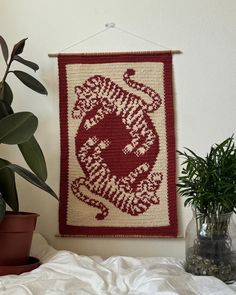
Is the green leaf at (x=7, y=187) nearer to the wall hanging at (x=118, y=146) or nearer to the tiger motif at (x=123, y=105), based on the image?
the wall hanging at (x=118, y=146)

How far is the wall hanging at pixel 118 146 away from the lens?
1.56 m

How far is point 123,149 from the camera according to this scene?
5.17ft

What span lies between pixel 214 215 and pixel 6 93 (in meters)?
0.84

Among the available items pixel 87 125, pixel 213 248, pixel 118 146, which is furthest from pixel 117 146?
pixel 213 248

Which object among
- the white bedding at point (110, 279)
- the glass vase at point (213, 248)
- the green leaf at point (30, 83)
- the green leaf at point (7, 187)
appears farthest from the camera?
the green leaf at point (30, 83)

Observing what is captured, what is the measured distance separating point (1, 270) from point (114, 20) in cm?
99

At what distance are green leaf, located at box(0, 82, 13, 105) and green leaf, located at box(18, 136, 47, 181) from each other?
0.63ft

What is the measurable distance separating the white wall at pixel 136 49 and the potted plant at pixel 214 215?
308 mm

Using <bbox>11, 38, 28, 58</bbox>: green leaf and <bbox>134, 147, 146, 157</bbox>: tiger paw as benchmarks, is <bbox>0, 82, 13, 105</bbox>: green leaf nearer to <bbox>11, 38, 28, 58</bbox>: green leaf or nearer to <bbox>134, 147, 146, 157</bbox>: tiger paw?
<bbox>11, 38, 28, 58</bbox>: green leaf

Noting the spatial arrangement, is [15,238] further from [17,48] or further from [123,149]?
[17,48]

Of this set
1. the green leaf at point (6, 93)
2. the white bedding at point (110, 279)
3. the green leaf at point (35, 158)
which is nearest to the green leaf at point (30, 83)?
the green leaf at point (6, 93)

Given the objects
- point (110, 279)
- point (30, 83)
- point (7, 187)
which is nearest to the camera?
point (110, 279)

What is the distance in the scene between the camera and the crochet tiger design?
156cm

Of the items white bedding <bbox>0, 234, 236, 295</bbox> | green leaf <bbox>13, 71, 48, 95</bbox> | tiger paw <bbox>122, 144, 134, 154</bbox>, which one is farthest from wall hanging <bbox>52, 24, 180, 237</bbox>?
white bedding <bbox>0, 234, 236, 295</bbox>
